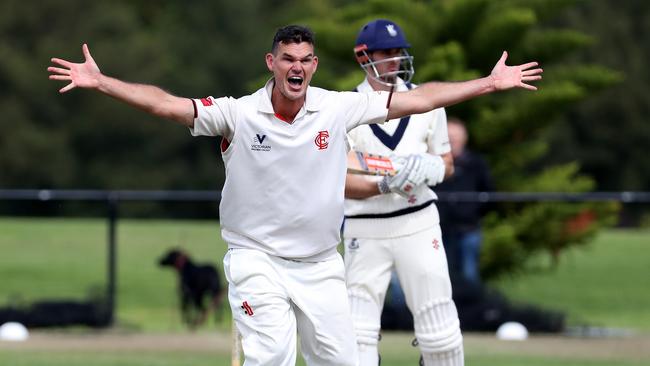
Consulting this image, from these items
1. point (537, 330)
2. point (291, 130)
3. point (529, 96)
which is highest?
point (529, 96)

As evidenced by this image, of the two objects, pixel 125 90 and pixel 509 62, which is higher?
pixel 509 62

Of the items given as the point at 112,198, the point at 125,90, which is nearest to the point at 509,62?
the point at 112,198

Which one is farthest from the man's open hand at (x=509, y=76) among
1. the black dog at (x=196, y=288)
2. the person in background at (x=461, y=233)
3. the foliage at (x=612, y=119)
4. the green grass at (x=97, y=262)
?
the foliage at (x=612, y=119)

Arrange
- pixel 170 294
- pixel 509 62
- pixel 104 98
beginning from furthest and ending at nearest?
pixel 104 98, pixel 509 62, pixel 170 294

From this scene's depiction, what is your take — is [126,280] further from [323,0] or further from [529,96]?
[323,0]

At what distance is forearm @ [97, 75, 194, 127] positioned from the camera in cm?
651

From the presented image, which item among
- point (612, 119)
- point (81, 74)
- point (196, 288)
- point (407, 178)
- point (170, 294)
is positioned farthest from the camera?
point (612, 119)

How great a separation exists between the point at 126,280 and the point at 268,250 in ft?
40.6

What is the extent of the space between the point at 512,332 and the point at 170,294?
6.67 m

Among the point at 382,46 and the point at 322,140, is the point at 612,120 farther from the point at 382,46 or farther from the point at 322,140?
the point at 322,140

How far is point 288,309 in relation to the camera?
7008 millimetres

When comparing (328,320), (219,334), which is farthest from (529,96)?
(328,320)

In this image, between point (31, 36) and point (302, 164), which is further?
point (31, 36)

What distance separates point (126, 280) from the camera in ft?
62.7
